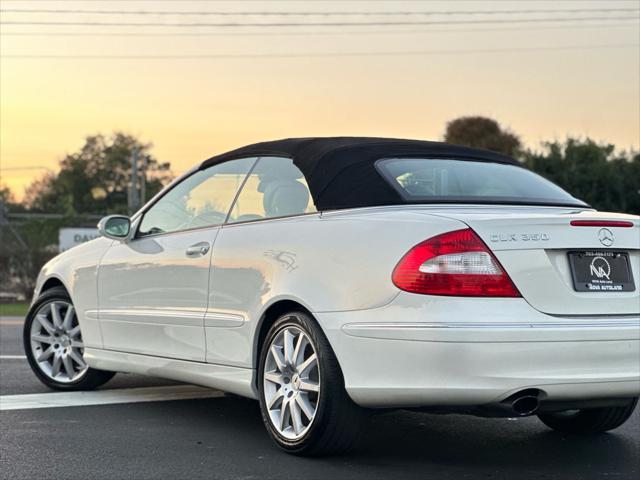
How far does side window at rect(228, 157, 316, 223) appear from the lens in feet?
18.0

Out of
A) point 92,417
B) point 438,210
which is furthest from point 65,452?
point 438,210

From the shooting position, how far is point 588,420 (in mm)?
5832

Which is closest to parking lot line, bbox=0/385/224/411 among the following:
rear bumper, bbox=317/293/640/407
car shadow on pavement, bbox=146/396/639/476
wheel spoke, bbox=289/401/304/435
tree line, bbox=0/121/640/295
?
car shadow on pavement, bbox=146/396/639/476

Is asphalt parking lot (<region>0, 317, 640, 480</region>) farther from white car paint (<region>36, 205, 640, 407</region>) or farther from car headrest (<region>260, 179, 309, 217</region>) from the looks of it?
car headrest (<region>260, 179, 309, 217</region>)

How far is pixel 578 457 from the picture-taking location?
5254 mm

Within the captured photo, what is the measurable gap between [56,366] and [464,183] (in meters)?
3.28

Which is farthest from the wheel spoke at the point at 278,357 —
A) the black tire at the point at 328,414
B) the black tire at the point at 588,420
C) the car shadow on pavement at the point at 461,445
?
the black tire at the point at 588,420

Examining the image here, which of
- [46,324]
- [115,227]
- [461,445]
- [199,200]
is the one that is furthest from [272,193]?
[46,324]

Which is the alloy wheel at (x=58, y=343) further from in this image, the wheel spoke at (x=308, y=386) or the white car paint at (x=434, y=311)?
the wheel spoke at (x=308, y=386)

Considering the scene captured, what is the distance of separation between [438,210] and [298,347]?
0.94 m

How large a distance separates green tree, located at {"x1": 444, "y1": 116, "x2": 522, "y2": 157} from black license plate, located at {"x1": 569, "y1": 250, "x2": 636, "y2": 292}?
60.6 metres

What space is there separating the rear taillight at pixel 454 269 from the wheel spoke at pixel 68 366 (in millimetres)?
3339

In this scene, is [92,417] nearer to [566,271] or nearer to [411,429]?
[411,429]

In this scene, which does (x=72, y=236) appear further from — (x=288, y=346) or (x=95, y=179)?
(x=95, y=179)
